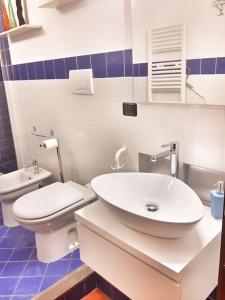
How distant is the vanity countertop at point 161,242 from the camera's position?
94 cm

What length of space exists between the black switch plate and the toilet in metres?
0.65

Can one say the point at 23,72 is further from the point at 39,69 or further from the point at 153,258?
the point at 153,258

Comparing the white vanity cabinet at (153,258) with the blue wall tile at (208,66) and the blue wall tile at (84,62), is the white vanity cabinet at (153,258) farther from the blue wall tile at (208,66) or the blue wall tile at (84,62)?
the blue wall tile at (84,62)

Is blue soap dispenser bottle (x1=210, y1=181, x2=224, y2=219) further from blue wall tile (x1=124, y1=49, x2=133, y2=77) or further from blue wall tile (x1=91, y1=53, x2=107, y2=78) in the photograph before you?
blue wall tile (x1=91, y1=53, x2=107, y2=78)

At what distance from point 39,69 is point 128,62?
0.90 m

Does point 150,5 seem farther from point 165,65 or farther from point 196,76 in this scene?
point 196,76

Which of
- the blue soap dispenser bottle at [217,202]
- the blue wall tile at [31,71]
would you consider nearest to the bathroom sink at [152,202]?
the blue soap dispenser bottle at [217,202]

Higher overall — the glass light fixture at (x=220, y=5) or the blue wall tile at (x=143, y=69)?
the glass light fixture at (x=220, y=5)

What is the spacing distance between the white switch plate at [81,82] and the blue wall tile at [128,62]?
0.28 meters

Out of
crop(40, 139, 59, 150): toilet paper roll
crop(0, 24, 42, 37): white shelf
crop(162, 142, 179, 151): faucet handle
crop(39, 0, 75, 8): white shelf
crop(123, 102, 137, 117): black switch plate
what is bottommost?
crop(40, 139, 59, 150): toilet paper roll

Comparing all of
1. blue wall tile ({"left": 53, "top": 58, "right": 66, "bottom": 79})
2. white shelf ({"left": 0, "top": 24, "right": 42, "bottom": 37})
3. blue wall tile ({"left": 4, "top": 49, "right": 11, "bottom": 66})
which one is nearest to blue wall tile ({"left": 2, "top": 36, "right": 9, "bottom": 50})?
blue wall tile ({"left": 4, "top": 49, "right": 11, "bottom": 66})

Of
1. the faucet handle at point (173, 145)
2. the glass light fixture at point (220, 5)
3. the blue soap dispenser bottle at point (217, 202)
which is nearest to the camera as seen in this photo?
the glass light fixture at point (220, 5)

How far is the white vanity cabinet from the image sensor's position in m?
0.95

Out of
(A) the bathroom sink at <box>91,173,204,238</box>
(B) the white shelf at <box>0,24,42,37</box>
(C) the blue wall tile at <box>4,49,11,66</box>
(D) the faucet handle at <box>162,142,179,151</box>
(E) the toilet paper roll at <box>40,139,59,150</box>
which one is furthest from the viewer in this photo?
(C) the blue wall tile at <box>4,49,11,66</box>
